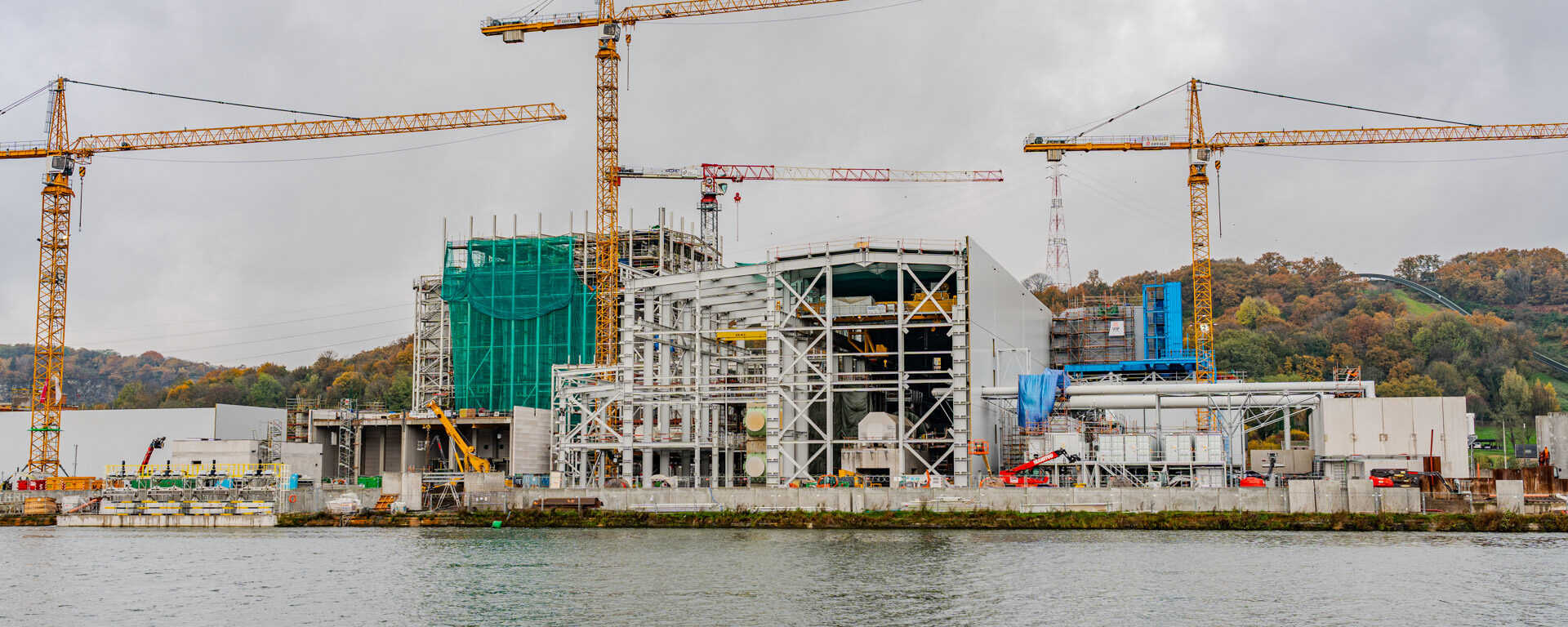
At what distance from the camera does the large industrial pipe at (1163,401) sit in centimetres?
8169

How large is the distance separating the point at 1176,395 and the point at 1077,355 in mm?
55307

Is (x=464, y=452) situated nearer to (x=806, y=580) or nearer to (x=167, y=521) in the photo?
(x=167, y=521)

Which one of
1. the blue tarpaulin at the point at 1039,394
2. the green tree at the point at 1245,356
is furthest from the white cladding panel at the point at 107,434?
the green tree at the point at 1245,356

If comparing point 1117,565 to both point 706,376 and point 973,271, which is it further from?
point 706,376

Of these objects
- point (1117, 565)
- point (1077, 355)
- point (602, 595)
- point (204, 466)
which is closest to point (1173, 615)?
point (1117, 565)

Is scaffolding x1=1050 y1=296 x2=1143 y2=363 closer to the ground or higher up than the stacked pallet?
higher up

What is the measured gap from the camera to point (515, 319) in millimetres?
122438

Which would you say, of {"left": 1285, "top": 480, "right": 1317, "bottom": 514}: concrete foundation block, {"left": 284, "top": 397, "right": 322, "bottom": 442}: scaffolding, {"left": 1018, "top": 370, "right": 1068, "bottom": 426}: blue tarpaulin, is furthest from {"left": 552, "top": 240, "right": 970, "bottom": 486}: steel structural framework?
{"left": 284, "top": 397, "right": 322, "bottom": 442}: scaffolding

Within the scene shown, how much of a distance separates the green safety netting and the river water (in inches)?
2122

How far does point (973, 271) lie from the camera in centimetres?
8388

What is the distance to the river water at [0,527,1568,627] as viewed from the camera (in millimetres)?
39031

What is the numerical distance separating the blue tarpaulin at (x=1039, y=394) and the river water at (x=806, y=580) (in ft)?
54.1

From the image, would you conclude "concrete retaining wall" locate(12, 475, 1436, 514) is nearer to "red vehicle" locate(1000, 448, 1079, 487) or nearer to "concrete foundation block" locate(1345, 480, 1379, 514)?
"concrete foundation block" locate(1345, 480, 1379, 514)

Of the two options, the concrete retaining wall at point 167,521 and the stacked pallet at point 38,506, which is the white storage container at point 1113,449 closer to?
the concrete retaining wall at point 167,521
